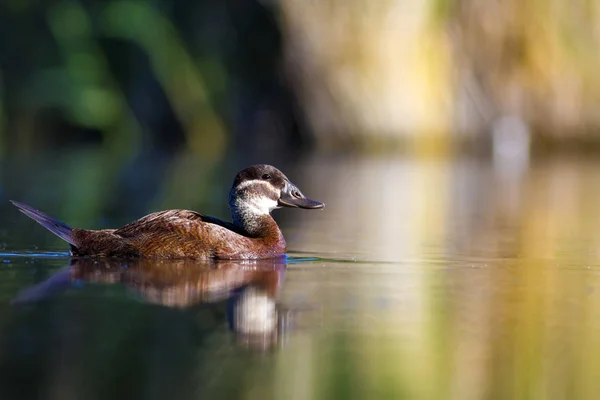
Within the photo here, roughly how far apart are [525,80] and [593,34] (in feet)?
4.86

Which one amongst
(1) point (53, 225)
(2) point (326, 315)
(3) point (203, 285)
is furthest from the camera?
(1) point (53, 225)

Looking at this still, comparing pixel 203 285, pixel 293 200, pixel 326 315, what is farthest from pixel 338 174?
pixel 326 315

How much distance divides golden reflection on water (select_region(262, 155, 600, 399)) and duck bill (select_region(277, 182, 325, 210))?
0.34 meters

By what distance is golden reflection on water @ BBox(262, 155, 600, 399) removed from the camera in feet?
15.5

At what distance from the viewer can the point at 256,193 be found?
28.0 ft

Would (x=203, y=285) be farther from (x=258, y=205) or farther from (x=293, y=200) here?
(x=293, y=200)

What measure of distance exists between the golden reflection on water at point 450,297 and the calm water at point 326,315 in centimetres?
2

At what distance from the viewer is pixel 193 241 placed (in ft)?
26.2

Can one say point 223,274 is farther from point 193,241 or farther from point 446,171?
point 446,171

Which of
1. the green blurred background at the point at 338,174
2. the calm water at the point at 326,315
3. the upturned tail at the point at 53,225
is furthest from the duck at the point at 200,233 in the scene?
the green blurred background at the point at 338,174

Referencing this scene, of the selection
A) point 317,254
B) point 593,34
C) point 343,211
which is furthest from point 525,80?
point 317,254

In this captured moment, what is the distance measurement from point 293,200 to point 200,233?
0.91 meters

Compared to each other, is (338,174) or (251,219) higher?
(338,174)

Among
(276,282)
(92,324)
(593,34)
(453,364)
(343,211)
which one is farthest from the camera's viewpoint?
(593,34)
